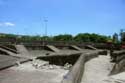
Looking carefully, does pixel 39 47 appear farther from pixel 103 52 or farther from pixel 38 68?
pixel 38 68

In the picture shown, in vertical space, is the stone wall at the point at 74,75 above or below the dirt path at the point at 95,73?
above

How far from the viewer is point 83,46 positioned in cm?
3416

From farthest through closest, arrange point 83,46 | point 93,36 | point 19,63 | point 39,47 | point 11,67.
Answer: point 93,36, point 83,46, point 39,47, point 19,63, point 11,67

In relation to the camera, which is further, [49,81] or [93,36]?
[93,36]

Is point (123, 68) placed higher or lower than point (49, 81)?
higher

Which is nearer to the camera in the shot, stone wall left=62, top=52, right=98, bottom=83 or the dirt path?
stone wall left=62, top=52, right=98, bottom=83

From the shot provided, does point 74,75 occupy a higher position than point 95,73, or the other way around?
point 74,75

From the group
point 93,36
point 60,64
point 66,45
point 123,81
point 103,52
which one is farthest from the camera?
point 93,36

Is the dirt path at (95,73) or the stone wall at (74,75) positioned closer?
the stone wall at (74,75)

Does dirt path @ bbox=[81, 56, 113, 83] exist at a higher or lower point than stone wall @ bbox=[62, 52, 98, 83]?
lower

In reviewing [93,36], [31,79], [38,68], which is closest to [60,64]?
[38,68]

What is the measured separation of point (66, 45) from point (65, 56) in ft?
47.3

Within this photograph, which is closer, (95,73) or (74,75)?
(74,75)

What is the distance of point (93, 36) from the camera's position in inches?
2741
